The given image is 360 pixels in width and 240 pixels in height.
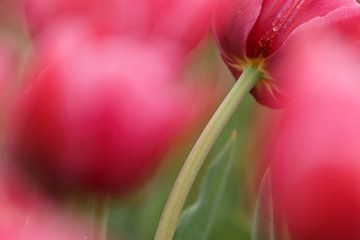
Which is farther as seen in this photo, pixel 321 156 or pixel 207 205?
pixel 207 205

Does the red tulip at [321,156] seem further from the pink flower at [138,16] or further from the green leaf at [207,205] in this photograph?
the green leaf at [207,205]

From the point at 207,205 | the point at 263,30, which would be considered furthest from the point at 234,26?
the point at 207,205

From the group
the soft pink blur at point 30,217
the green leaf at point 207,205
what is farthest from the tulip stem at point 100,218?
the green leaf at point 207,205

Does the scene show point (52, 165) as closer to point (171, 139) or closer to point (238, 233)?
point (171, 139)

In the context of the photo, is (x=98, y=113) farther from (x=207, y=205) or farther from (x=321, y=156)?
(x=207, y=205)

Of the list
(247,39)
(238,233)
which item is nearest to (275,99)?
(247,39)

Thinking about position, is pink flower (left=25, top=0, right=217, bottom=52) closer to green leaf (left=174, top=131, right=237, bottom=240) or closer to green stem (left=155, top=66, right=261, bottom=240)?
green stem (left=155, top=66, right=261, bottom=240)
